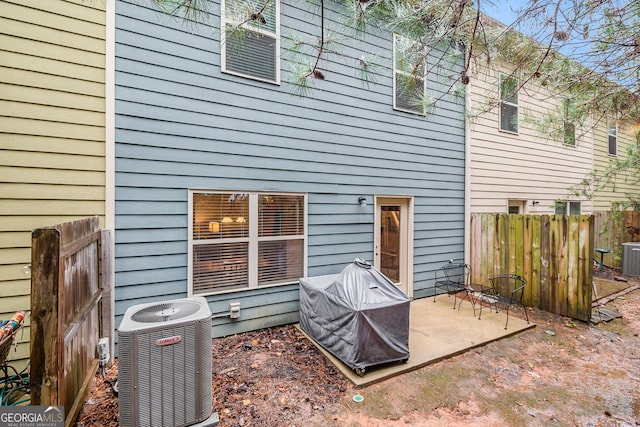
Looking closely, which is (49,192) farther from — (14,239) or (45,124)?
(45,124)

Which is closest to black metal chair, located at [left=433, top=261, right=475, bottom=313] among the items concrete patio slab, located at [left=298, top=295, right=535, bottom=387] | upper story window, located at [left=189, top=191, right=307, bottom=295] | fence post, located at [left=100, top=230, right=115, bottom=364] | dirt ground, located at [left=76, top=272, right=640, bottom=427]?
concrete patio slab, located at [left=298, top=295, right=535, bottom=387]

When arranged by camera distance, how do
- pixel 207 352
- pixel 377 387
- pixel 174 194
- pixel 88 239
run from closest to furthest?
pixel 207 352 < pixel 88 239 < pixel 377 387 < pixel 174 194

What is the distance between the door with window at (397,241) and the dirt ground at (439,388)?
2041 mm

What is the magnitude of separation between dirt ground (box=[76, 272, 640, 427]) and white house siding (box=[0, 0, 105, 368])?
70.0 inches

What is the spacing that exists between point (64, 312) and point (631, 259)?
1168cm

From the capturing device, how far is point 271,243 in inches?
176

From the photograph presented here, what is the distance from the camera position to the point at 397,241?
582cm

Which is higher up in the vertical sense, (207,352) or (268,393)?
(207,352)

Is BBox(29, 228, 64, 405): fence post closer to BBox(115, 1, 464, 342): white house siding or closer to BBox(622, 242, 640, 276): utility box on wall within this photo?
BBox(115, 1, 464, 342): white house siding

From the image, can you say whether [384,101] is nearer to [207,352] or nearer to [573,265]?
[573,265]

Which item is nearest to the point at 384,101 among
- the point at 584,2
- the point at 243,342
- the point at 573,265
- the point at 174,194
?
the point at 584,2

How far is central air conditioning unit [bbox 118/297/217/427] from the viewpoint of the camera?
2068 mm

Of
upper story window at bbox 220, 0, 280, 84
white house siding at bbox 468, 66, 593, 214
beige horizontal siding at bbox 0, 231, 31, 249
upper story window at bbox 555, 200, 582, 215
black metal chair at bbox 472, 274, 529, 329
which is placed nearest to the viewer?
beige horizontal siding at bbox 0, 231, 31, 249

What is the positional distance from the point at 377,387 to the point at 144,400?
2.18 m
